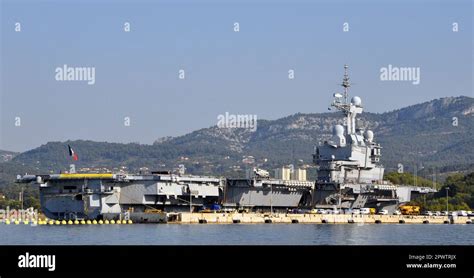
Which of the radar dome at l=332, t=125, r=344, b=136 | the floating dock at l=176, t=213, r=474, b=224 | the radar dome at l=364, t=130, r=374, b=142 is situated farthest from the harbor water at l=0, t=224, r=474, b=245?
the radar dome at l=364, t=130, r=374, b=142

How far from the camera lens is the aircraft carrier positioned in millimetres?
69000

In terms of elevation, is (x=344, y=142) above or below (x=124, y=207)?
above

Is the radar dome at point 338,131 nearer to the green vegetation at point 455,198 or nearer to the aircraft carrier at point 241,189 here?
the aircraft carrier at point 241,189

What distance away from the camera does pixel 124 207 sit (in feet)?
230

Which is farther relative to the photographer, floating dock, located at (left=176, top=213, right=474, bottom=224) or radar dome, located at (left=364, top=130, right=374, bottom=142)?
radar dome, located at (left=364, top=130, right=374, bottom=142)

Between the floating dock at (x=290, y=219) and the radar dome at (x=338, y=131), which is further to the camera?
the radar dome at (x=338, y=131)

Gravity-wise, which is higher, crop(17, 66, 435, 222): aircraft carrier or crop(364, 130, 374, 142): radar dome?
crop(364, 130, 374, 142): radar dome

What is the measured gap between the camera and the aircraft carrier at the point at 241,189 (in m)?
69.0
